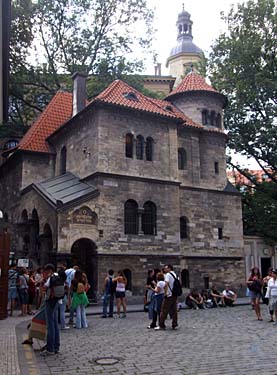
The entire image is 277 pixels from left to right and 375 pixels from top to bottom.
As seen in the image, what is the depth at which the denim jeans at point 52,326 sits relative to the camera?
8.99 metres

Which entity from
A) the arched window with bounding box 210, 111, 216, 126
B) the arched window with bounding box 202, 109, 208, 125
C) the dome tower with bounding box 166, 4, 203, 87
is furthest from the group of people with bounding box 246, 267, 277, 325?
the dome tower with bounding box 166, 4, 203, 87

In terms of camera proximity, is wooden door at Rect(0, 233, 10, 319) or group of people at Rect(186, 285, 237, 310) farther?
group of people at Rect(186, 285, 237, 310)

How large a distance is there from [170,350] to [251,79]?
29.3m

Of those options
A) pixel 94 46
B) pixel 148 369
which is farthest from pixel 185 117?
pixel 148 369

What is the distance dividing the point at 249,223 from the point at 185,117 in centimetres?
1160

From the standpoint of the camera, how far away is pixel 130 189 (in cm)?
2469

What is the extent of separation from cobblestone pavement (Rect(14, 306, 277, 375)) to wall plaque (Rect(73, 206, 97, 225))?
9056 millimetres

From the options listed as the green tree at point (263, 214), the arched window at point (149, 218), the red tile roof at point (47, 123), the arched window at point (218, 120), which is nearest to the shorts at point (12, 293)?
the arched window at point (149, 218)

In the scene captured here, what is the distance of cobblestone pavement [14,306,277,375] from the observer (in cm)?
743

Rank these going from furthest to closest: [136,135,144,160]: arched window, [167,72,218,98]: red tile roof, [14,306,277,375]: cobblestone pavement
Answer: [167,72,218,98]: red tile roof → [136,135,144,160]: arched window → [14,306,277,375]: cobblestone pavement

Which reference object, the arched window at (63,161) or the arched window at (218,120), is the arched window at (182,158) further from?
the arched window at (63,161)

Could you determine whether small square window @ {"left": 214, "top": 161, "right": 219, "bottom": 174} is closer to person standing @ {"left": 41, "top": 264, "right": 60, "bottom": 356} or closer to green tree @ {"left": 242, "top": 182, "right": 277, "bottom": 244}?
green tree @ {"left": 242, "top": 182, "right": 277, "bottom": 244}

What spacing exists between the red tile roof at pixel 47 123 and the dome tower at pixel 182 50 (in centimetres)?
3995

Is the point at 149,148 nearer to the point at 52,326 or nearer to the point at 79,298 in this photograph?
the point at 79,298
